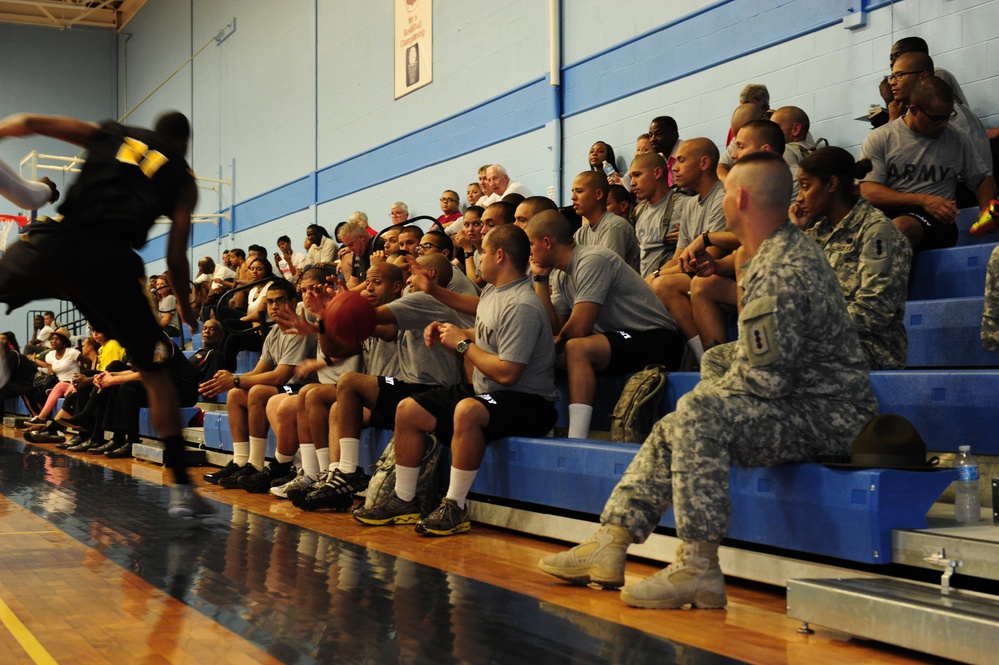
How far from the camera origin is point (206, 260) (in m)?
13.6

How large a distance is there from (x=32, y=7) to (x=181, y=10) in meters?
4.43

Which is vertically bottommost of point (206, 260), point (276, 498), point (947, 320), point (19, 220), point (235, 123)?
point (276, 498)

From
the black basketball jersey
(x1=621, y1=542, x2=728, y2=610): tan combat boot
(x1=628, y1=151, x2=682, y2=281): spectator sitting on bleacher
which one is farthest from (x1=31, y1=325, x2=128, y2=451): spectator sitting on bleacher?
(x1=621, y1=542, x2=728, y2=610): tan combat boot

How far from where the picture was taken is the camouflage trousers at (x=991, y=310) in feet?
10.5

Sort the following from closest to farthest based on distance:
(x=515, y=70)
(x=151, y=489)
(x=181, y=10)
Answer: (x=151, y=489)
(x=515, y=70)
(x=181, y=10)

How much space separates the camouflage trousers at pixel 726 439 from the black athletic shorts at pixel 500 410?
54.5 inches

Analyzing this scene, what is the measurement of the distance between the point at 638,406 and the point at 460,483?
80 cm

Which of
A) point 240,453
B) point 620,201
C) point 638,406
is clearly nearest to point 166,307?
point 240,453

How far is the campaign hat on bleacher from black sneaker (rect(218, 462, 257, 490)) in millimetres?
4240

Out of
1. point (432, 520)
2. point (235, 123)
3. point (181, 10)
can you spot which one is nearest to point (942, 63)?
point (432, 520)

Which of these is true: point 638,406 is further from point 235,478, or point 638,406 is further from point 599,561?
point 235,478

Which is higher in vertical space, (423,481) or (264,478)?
(423,481)

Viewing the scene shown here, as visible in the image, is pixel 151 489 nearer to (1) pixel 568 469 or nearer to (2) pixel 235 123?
(1) pixel 568 469

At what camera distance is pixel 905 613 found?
230 cm
